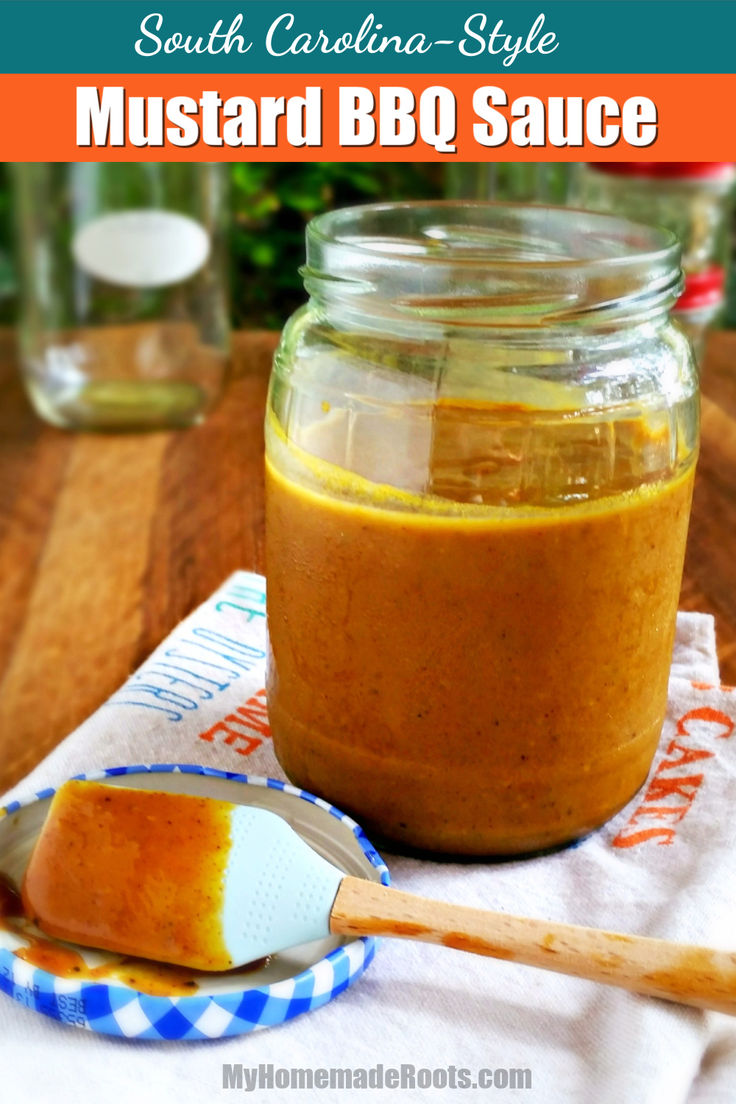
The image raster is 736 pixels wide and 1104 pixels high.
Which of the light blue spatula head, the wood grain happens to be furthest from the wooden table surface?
the light blue spatula head

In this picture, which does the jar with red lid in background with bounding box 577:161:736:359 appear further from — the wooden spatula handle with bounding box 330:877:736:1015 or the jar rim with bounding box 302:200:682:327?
the wooden spatula handle with bounding box 330:877:736:1015

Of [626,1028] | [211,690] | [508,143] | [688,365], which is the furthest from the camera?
[508,143]

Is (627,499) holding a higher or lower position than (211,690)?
higher

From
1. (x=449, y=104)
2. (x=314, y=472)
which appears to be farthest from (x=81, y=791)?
(x=449, y=104)

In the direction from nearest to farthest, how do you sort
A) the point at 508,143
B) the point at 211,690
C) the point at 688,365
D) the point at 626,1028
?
the point at 626,1028, the point at 688,365, the point at 211,690, the point at 508,143

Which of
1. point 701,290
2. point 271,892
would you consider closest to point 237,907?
point 271,892

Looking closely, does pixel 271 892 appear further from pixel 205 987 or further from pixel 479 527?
pixel 479 527

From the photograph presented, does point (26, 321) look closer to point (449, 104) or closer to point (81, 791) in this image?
point (449, 104)
